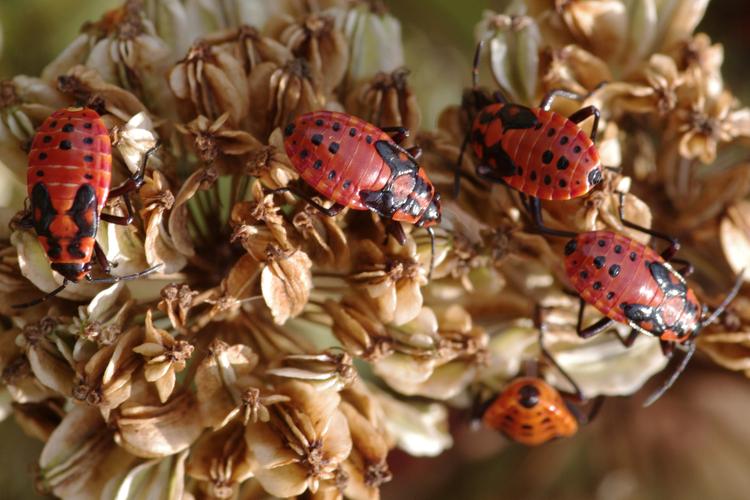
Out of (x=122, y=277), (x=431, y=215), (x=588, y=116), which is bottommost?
(x=122, y=277)

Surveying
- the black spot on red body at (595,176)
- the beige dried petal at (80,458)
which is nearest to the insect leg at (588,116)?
the black spot on red body at (595,176)

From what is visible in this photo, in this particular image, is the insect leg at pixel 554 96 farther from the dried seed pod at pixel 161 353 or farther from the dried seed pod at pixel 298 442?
the dried seed pod at pixel 161 353

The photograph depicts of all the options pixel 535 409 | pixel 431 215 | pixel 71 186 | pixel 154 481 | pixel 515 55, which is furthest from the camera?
pixel 535 409

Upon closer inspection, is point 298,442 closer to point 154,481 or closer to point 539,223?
point 154,481

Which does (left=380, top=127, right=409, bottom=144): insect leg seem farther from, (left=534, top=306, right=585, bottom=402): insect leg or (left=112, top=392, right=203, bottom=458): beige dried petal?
(left=112, top=392, right=203, bottom=458): beige dried petal

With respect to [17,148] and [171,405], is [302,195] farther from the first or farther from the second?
[17,148]

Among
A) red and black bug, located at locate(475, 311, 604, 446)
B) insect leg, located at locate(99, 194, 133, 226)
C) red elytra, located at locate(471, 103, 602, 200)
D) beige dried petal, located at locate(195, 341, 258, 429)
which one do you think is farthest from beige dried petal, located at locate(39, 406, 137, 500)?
red elytra, located at locate(471, 103, 602, 200)

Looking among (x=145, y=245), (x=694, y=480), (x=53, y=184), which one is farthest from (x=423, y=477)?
(x=53, y=184)

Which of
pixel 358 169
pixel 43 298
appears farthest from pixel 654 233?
pixel 43 298
